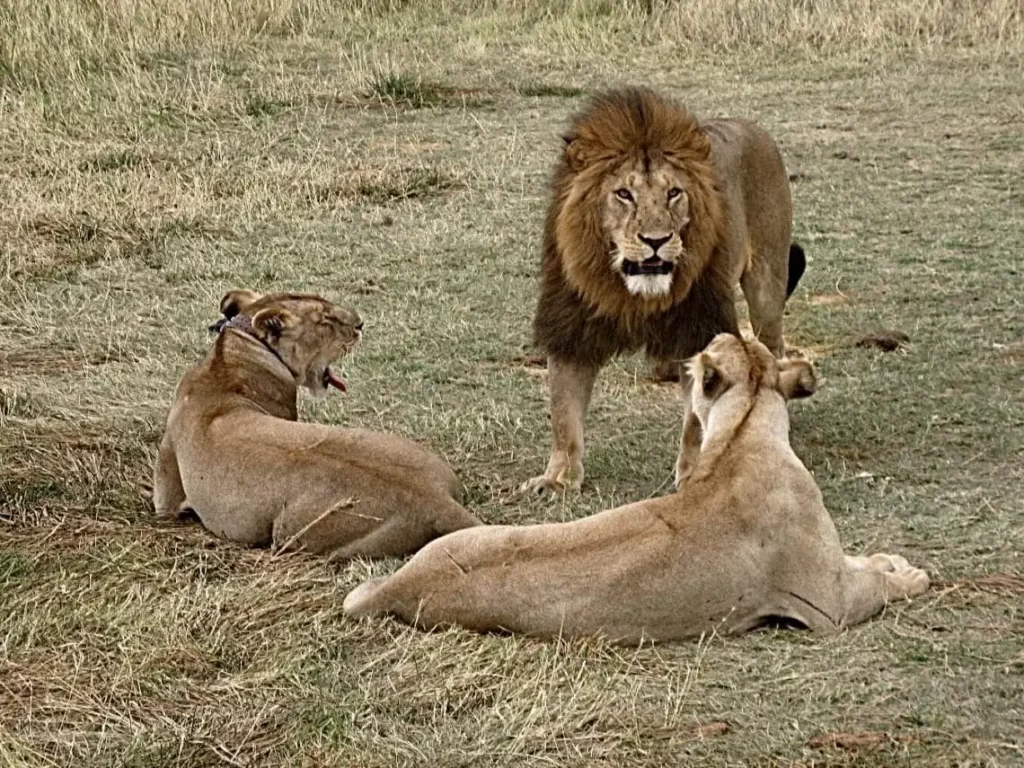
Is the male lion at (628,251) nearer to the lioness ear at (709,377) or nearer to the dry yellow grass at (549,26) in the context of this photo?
the lioness ear at (709,377)

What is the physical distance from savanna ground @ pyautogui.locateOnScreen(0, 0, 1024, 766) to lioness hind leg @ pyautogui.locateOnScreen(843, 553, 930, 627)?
5cm

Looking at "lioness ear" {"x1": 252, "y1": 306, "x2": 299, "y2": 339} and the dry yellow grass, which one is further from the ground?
"lioness ear" {"x1": 252, "y1": 306, "x2": 299, "y2": 339}

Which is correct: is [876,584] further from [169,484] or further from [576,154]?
[169,484]

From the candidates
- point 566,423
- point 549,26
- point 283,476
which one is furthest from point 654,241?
point 549,26

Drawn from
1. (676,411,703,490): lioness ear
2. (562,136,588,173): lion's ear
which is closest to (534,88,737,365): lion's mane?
(562,136,588,173): lion's ear

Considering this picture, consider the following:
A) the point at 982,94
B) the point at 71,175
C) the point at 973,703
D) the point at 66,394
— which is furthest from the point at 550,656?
the point at 982,94

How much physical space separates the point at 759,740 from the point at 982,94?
296 inches

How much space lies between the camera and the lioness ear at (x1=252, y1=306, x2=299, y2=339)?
4.77m

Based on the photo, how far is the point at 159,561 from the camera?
4156 millimetres

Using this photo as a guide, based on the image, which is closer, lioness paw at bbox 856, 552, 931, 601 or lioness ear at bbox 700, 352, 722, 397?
lioness paw at bbox 856, 552, 931, 601

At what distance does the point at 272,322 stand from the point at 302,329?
14 centimetres

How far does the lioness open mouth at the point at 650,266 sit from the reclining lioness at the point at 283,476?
84cm

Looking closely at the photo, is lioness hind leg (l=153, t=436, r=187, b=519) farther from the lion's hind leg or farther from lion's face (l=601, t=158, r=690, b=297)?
the lion's hind leg

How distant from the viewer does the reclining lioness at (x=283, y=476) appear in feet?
13.2
